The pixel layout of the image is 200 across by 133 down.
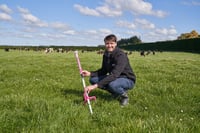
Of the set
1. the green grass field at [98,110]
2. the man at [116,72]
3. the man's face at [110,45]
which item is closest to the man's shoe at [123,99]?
the man at [116,72]

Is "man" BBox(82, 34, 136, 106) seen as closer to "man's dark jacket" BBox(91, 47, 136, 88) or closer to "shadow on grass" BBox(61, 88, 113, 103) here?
"man's dark jacket" BBox(91, 47, 136, 88)

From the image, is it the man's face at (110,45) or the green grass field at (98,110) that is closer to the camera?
the green grass field at (98,110)

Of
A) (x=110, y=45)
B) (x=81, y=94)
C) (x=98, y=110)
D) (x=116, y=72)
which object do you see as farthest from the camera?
(x=81, y=94)

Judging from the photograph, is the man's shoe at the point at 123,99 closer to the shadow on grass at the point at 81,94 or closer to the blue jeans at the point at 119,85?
the blue jeans at the point at 119,85

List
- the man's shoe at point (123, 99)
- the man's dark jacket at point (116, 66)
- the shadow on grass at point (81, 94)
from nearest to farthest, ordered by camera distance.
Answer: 1. the man's dark jacket at point (116, 66)
2. the man's shoe at point (123, 99)
3. the shadow on grass at point (81, 94)

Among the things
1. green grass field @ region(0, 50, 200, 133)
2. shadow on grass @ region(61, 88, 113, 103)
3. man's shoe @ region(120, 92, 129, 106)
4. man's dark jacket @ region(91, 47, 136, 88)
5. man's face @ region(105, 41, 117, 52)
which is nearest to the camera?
green grass field @ region(0, 50, 200, 133)

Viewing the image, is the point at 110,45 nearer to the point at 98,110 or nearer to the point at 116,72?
the point at 116,72

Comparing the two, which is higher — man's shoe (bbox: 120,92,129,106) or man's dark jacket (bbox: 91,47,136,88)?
man's dark jacket (bbox: 91,47,136,88)

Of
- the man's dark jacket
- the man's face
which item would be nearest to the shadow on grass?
the man's dark jacket

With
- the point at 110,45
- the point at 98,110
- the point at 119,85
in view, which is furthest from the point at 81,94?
the point at 98,110

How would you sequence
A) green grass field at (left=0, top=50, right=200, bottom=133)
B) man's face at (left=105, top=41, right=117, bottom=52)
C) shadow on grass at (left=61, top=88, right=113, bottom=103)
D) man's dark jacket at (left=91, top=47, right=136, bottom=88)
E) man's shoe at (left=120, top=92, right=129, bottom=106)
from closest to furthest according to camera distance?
green grass field at (left=0, top=50, right=200, bottom=133), man's dark jacket at (left=91, top=47, right=136, bottom=88), man's face at (left=105, top=41, right=117, bottom=52), man's shoe at (left=120, top=92, right=129, bottom=106), shadow on grass at (left=61, top=88, right=113, bottom=103)

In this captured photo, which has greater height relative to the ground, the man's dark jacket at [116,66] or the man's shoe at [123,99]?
the man's dark jacket at [116,66]

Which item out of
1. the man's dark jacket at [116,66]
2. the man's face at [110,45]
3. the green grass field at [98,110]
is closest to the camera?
the green grass field at [98,110]

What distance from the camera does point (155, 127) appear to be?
19.9ft
